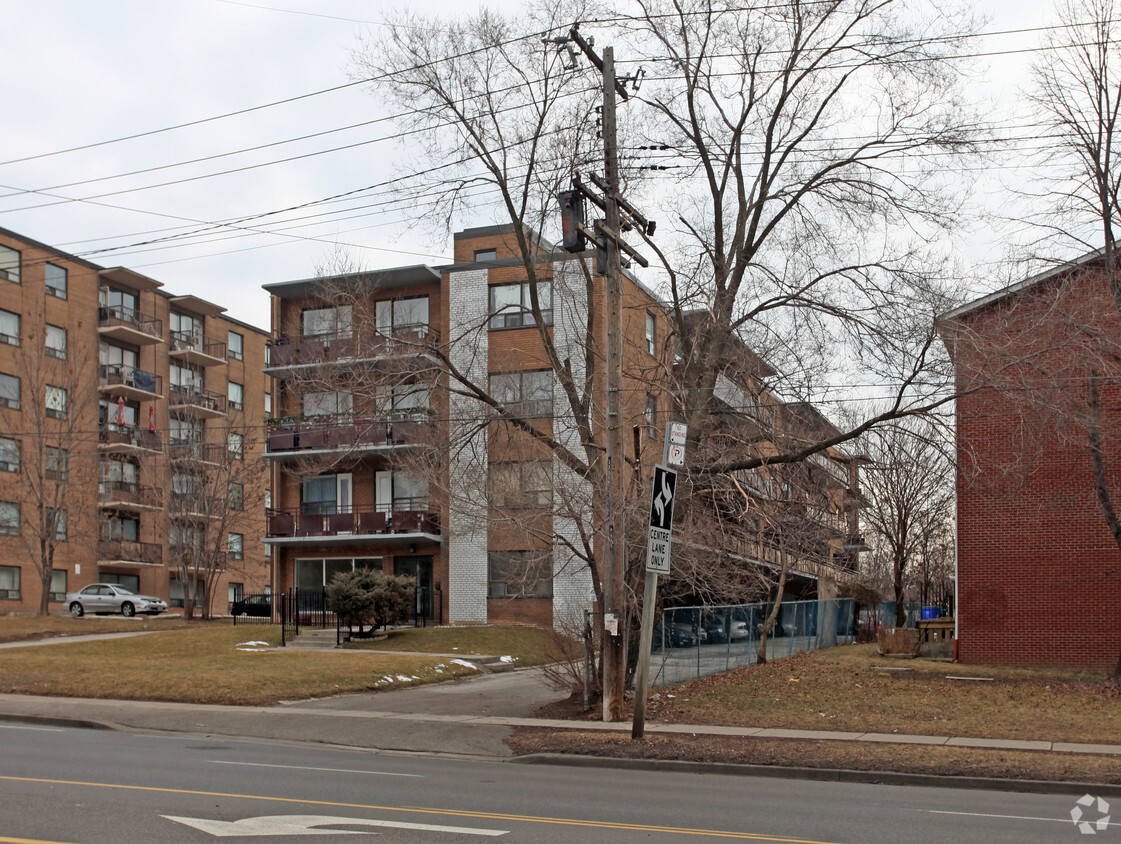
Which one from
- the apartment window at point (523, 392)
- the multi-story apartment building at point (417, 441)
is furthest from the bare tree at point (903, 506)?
the apartment window at point (523, 392)

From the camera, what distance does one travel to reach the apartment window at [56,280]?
52.3m

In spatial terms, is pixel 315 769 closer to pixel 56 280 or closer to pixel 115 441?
pixel 115 441

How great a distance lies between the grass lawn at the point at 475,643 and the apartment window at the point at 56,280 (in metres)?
29.2

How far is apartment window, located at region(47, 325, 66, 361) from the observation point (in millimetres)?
51734

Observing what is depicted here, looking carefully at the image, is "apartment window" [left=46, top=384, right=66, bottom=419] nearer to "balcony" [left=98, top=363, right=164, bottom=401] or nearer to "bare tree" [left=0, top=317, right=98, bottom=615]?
"bare tree" [left=0, top=317, right=98, bottom=615]

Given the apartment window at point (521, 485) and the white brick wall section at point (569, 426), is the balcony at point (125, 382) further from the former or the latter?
the apartment window at point (521, 485)

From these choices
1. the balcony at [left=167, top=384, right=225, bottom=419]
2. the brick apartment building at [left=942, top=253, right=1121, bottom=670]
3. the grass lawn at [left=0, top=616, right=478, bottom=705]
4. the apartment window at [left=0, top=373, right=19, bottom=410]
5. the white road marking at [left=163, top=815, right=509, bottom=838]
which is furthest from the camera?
the balcony at [left=167, top=384, right=225, bottom=419]

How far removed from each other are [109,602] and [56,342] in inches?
555

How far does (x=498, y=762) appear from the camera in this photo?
47.8ft

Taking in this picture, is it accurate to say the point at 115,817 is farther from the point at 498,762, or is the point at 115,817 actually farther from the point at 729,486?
the point at 729,486

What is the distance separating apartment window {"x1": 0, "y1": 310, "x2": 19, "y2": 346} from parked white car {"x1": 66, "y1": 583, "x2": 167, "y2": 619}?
39.7ft

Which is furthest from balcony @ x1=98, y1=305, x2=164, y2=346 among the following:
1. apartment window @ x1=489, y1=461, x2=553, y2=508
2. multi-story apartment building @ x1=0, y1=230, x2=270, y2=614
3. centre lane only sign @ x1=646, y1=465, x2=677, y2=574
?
centre lane only sign @ x1=646, y1=465, x2=677, y2=574

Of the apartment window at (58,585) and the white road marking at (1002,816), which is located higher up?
the white road marking at (1002,816)

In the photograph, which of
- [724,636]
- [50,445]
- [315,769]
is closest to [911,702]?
[724,636]
